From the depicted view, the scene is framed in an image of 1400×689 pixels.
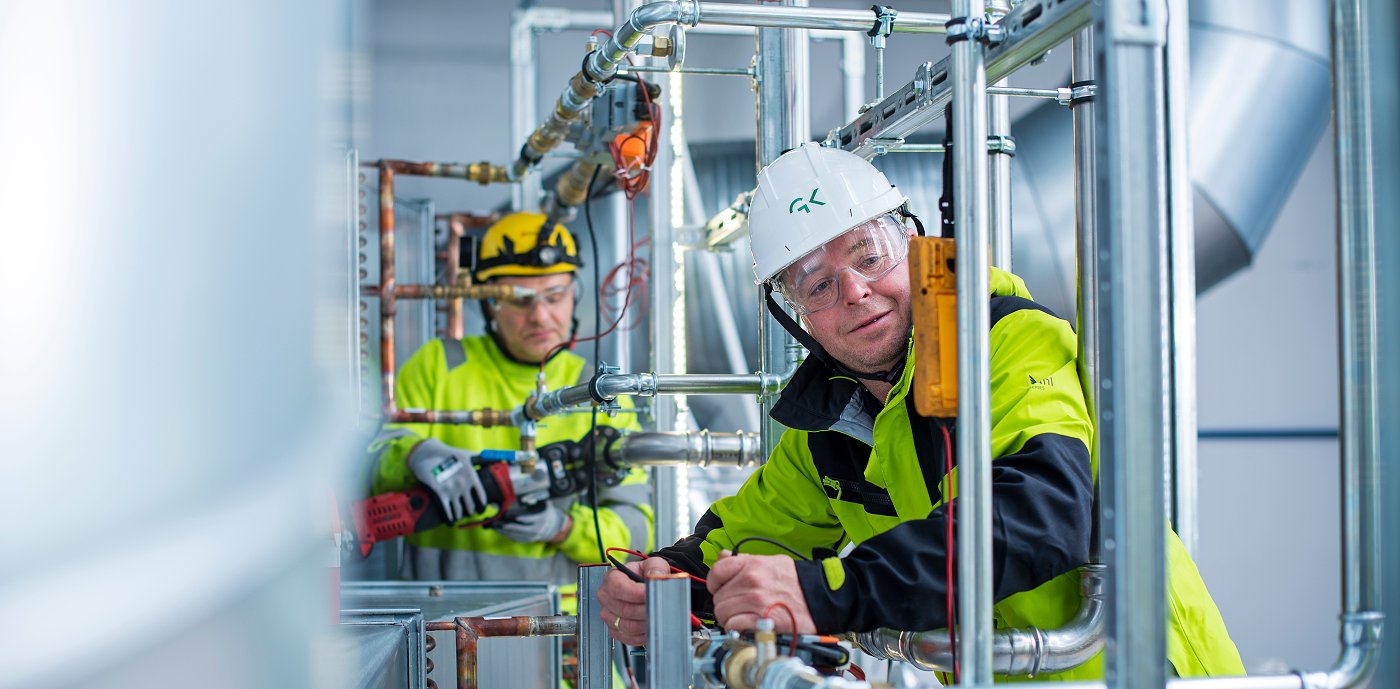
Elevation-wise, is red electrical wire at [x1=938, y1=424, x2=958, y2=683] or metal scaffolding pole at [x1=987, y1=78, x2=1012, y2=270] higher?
metal scaffolding pole at [x1=987, y1=78, x2=1012, y2=270]

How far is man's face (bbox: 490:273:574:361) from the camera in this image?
2.68 metres

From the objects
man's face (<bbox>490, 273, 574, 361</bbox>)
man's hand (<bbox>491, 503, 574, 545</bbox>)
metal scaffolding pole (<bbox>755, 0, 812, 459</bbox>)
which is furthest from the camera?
man's face (<bbox>490, 273, 574, 361</bbox>)

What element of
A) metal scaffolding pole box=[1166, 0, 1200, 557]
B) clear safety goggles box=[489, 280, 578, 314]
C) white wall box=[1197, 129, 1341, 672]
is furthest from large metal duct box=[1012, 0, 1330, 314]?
metal scaffolding pole box=[1166, 0, 1200, 557]

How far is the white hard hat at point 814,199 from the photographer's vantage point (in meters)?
1.34

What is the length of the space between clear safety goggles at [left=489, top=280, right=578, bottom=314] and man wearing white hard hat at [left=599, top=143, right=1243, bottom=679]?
118cm

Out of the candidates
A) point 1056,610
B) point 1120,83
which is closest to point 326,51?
point 1120,83

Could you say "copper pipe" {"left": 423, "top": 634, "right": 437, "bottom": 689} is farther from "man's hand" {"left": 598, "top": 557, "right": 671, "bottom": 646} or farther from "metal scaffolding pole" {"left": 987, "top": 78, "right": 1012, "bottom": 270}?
"metal scaffolding pole" {"left": 987, "top": 78, "right": 1012, "bottom": 270}

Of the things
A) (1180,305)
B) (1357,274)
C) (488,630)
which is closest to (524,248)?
(488,630)

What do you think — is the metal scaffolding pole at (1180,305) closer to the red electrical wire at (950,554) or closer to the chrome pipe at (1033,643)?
the chrome pipe at (1033,643)

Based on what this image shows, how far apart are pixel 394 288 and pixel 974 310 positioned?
1.97m

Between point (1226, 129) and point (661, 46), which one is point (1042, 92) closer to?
point (661, 46)

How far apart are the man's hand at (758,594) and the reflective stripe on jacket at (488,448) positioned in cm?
153

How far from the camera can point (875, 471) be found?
1.35 m

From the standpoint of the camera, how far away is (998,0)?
51.1 inches
